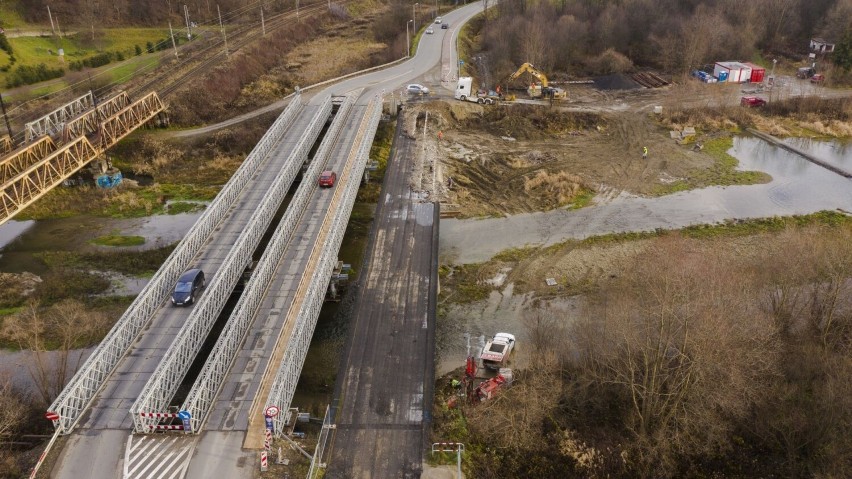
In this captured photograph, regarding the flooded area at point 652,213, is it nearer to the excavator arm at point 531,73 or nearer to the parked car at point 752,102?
the parked car at point 752,102

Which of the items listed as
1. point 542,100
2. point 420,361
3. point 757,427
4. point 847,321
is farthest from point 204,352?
point 542,100

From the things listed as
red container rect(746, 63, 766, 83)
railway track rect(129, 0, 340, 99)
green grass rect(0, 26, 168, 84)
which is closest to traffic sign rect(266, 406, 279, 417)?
railway track rect(129, 0, 340, 99)

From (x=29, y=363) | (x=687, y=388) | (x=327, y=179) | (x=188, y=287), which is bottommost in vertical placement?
(x=29, y=363)

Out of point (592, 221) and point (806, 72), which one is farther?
point (806, 72)

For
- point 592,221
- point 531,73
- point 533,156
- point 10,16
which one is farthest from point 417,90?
point 10,16

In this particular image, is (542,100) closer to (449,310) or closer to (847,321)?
(449,310)

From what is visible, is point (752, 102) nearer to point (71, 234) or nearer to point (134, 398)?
point (134, 398)

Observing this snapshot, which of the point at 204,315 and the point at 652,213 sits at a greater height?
the point at 204,315
